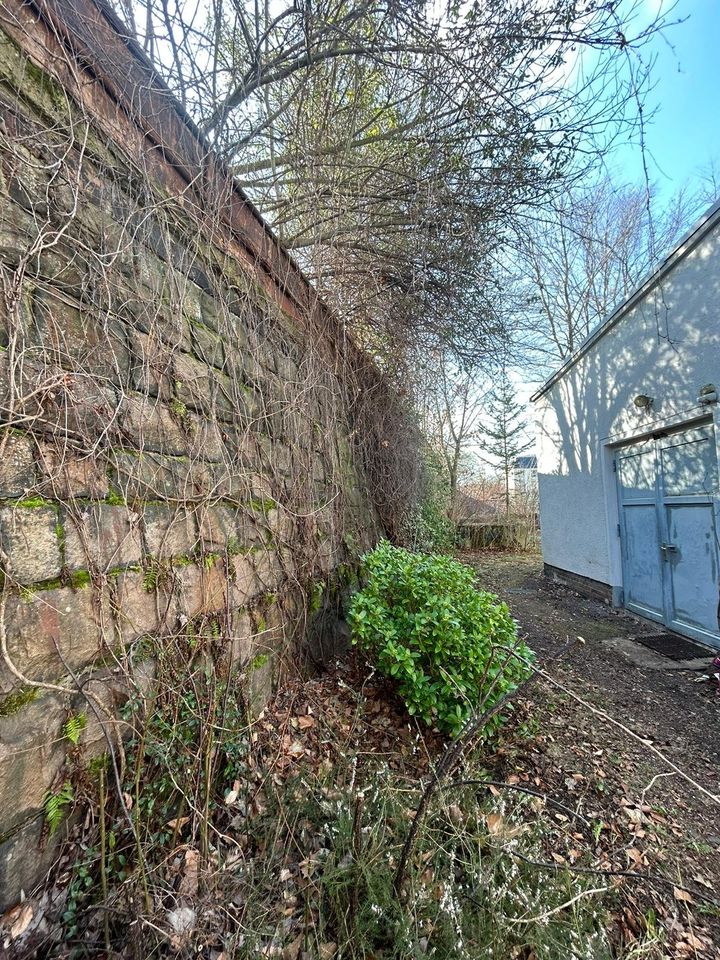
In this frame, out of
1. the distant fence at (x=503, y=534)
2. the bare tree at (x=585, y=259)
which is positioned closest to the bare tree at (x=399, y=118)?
the bare tree at (x=585, y=259)

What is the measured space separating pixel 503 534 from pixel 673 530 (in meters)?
7.10

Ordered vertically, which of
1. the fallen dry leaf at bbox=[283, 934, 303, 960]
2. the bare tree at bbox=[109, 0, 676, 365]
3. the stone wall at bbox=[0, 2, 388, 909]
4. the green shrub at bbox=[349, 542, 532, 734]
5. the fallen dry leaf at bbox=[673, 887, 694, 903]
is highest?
the bare tree at bbox=[109, 0, 676, 365]

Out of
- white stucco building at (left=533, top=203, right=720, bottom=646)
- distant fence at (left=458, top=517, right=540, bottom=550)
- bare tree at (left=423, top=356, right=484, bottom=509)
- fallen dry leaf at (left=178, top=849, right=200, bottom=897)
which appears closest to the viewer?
fallen dry leaf at (left=178, top=849, right=200, bottom=897)

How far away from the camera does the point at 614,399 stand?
6.02m

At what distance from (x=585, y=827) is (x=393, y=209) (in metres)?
4.81

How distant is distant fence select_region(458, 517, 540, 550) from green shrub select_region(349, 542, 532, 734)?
28.8 feet

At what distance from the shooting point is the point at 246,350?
2.74 meters

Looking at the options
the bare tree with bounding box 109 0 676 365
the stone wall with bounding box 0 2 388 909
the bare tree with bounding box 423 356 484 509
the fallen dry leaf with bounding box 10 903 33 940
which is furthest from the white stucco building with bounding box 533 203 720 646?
the fallen dry leaf with bounding box 10 903 33 940

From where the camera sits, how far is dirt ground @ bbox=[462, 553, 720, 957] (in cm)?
178

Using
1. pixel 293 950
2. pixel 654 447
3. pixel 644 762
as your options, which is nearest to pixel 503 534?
pixel 654 447

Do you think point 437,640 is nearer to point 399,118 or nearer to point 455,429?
point 399,118

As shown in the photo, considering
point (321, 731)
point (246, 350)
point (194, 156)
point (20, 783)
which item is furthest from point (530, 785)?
point (194, 156)

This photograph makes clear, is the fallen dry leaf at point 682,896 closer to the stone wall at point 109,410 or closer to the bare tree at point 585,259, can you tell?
the stone wall at point 109,410

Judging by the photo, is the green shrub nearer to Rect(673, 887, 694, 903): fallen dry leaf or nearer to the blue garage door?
Rect(673, 887, 694, 903): fallen dry leaf
